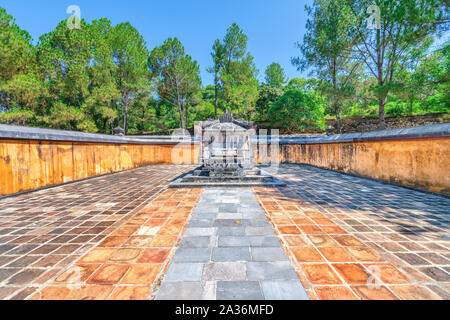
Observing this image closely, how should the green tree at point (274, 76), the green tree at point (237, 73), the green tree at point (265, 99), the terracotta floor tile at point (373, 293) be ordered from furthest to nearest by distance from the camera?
the green tree at point (274, 76)
the green tree at point (265, 99)
the green tree at point (237, 73)
the terracotta floor tile at point (373, 293)

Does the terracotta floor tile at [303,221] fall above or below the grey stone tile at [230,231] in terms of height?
above

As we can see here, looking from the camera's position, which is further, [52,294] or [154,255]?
[154,255]

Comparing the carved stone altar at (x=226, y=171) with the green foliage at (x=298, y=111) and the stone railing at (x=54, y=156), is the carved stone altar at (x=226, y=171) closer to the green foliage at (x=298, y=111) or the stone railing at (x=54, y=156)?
the stone railing at (x=54, y=156)

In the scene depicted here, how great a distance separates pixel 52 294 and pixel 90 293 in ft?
1.03

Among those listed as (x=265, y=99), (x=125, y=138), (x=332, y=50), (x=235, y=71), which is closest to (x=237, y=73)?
(x=235, y=71)

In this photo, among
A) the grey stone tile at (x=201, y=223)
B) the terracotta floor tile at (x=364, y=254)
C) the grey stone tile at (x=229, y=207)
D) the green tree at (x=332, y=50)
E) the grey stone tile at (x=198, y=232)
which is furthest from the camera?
the green tree at (x=332, y=50)

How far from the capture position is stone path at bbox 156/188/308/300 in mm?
1577

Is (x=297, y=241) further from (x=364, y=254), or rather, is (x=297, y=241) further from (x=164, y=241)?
(x=164, y=241)

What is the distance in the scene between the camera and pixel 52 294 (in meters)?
1.56

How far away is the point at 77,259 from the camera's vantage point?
2043 millimetres

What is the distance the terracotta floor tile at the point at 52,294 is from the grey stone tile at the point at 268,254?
1.77 metres

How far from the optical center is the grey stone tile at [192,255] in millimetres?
2051

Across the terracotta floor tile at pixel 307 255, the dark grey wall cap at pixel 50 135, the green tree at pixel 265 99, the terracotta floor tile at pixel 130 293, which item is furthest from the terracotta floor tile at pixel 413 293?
the green tree at pixel 265 99

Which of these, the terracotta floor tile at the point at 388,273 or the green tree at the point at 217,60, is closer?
the terracotta floor tile at the point at 388,273
